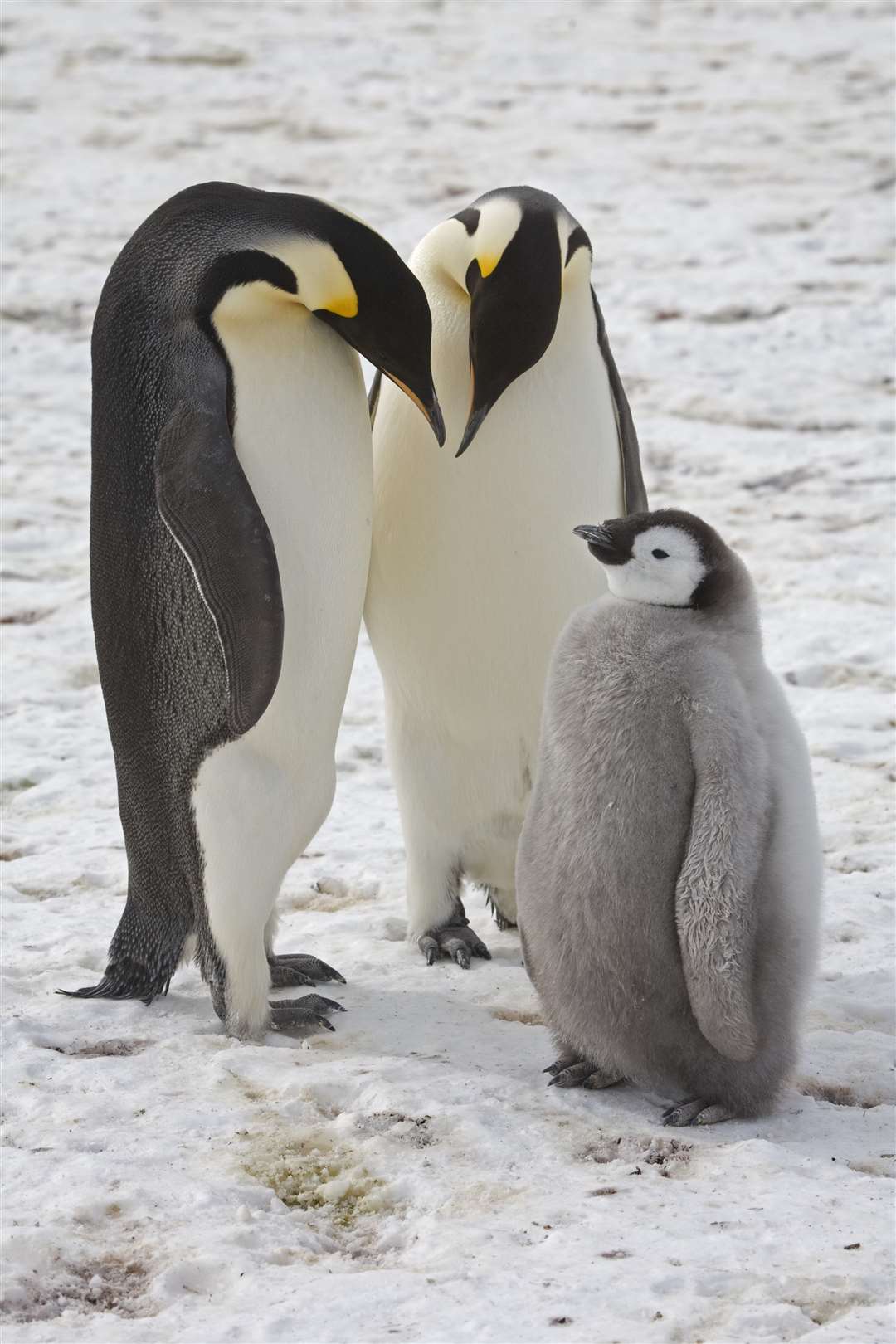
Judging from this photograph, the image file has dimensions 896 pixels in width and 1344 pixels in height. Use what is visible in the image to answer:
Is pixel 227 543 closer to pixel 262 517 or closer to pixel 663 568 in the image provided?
pixel 262 517

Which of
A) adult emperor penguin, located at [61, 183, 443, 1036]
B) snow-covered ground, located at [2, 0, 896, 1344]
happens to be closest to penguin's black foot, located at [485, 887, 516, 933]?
snow-covered ground, located at [2, 0, 896, 1344]

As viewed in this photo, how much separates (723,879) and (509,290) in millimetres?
1191

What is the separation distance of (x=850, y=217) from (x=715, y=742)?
6.24 m

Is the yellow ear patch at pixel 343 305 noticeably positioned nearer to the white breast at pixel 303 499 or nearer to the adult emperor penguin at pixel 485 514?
the white breast at pixel 303 499

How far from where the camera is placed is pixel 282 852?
271cm

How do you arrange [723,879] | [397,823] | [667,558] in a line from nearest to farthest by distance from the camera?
1. [723,879]
2. [667,558]
3. [397,823]

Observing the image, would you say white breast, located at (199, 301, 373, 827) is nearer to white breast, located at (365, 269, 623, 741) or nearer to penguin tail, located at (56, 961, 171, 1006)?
white breast, located at (365, 269, 623, 741)

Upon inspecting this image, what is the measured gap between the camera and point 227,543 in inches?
96.0

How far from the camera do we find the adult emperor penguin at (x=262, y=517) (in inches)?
102

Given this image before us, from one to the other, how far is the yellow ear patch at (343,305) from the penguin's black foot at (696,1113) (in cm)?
136

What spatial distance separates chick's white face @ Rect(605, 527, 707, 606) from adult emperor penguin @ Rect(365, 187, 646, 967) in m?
0.61

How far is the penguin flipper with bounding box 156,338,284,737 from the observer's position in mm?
2441

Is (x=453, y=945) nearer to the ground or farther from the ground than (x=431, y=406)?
nearer to the ground

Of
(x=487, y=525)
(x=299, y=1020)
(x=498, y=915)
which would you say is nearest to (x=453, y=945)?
(x=498, y=915)
